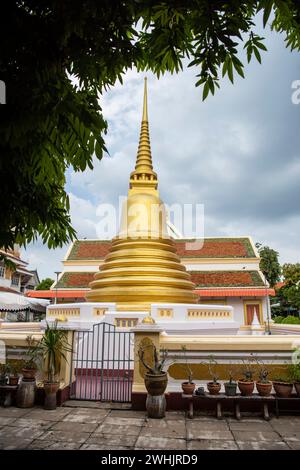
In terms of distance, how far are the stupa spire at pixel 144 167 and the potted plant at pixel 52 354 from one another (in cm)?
991

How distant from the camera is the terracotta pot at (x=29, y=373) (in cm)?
670

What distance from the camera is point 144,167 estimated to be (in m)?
16.6

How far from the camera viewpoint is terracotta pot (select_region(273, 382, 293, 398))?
6.21 metres

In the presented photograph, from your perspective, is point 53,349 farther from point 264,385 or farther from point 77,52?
point 77,52

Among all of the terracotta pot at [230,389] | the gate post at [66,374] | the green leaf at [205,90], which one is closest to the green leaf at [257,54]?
the green leaf at [205,90]

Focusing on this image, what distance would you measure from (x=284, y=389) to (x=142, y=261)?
7.57 m

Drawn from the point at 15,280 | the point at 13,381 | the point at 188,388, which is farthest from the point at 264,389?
the point at 15,280

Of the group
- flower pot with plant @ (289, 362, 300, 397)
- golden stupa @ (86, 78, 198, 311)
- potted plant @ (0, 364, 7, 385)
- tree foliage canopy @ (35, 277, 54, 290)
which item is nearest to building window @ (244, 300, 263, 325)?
golden stupa @ (86, 78, 198, 311)

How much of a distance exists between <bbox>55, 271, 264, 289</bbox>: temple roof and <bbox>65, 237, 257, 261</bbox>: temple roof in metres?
1.33

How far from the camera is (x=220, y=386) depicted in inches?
253

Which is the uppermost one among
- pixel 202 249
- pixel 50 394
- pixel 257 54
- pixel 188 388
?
pixel 202 249

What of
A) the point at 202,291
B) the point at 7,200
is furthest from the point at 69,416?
the point at 202,291

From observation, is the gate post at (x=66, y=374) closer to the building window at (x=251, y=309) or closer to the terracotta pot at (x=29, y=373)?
the terracotta pot at (x=29, y=373)

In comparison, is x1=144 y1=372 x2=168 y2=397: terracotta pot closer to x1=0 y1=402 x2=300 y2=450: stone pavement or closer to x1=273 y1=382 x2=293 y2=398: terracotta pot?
x1=0 y1=402 x2=300 y2=450: stone pavement
